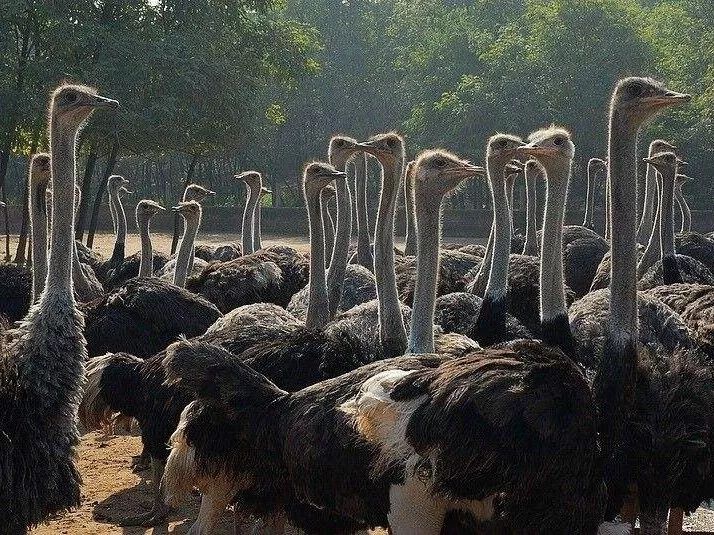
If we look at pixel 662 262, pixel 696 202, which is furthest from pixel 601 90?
pixel 662 262

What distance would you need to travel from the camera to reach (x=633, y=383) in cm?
386

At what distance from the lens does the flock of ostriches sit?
3309mm

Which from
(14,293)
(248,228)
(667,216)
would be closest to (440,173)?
(667,216)

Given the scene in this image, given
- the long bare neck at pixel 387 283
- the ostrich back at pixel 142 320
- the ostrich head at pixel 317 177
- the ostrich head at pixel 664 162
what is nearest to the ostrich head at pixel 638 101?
the long bare neck at pixel 387 283

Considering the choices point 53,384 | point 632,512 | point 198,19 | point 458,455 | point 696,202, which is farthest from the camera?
point 696,202

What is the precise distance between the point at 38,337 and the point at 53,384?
0.21m

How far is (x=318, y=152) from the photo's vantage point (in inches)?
1417

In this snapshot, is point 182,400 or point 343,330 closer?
point 182,400

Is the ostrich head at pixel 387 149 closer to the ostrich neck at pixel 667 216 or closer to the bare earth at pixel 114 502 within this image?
the bare earth at pixel 114 502

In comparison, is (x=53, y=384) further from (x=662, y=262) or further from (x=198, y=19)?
(x=198, y=19)

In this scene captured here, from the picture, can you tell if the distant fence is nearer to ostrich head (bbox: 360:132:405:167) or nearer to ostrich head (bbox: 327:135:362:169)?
ostrich head (bbox: 327:135:362:169)

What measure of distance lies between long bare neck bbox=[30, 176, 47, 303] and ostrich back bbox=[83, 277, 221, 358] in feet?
1.74

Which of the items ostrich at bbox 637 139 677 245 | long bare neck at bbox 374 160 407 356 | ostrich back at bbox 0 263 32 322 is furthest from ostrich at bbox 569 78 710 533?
ostrich at bbox 637 139 677 245

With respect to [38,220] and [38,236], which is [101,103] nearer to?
[38,236]
